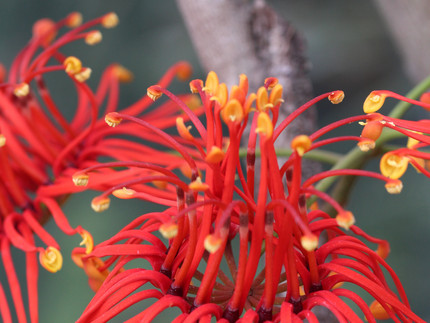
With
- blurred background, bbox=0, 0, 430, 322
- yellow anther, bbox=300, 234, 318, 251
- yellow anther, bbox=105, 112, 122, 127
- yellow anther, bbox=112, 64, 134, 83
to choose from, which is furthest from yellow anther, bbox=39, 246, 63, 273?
blurred background, bbox=0, 0, 430, 322

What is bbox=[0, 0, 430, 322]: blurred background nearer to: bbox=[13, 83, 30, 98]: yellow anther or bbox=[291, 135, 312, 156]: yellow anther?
bbox=[13, 83, 30, 98]: yellow anther

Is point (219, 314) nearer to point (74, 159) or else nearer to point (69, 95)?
point (74, 159)

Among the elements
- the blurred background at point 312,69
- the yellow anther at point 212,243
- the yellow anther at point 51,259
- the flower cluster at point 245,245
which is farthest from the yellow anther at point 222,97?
the blurred background at point 312,69

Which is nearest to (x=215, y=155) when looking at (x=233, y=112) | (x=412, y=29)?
(x=233, y=112)

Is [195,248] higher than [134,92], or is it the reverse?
[134,92]

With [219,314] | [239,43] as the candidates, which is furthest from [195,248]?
[239,43]

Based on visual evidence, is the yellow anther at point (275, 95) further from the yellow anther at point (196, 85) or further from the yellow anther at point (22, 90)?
the yellow anther at point (22, 90)
